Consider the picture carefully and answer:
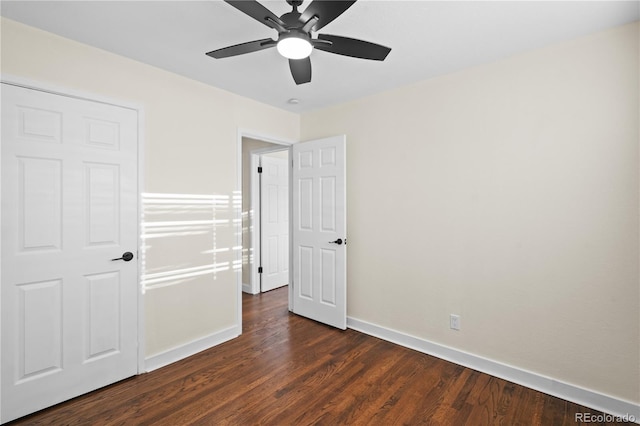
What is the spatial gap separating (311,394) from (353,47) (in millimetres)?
2315

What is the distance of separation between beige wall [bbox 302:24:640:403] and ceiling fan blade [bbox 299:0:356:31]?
1.63 meters

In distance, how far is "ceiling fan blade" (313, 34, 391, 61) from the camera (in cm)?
171

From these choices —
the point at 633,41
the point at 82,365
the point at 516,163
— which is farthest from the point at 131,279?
the point at 633,41

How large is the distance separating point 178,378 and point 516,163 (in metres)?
3.12

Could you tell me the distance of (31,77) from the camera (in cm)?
204

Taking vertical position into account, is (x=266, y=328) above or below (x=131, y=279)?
below

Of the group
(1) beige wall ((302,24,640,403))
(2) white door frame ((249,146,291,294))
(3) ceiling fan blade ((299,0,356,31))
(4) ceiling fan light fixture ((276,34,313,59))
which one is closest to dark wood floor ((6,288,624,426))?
(1) beige wall ((302,24,640,403))

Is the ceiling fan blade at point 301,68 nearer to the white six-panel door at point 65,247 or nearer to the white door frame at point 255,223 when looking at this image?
the white six-panel door at point 65,247

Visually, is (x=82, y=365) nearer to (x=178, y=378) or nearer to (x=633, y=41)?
(x=178, y=378)

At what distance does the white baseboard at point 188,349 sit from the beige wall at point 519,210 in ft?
4.81

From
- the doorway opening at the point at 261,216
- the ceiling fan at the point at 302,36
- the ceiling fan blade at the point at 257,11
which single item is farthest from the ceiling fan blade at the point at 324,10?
the doorway opening at the point at 261,216

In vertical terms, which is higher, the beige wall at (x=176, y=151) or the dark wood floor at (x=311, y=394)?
the beige wall at (x=176, y=151)

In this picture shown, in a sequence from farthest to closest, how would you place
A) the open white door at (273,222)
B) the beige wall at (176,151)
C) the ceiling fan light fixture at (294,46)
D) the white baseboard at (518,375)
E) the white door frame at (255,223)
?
the open white door at (273,222) < the white door frame at (255,223) < the beige wall at (176,151) < the white baseboard at (518,375) < the ceiling fan light fixture at (294,46)

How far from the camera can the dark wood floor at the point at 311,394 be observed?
201 cm
